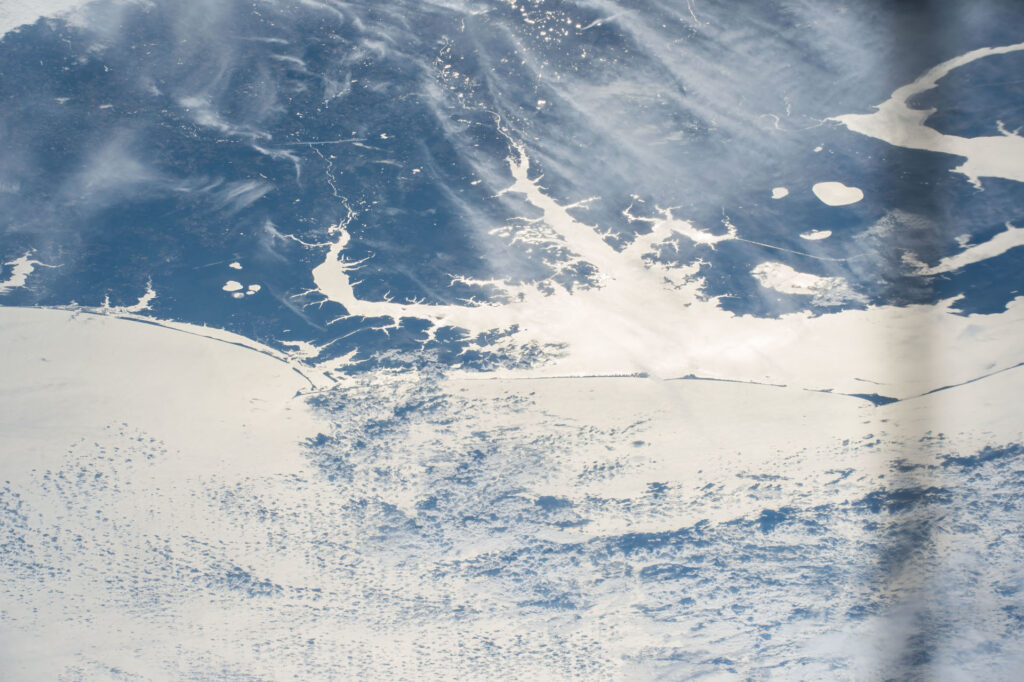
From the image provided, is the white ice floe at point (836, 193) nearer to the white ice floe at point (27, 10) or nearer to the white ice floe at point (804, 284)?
the white ice floe at point (804, 284)

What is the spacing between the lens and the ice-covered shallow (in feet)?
9.07

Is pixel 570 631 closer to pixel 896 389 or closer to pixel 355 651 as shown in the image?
pixel 355 651

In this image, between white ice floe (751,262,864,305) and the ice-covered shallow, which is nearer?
white ice floe (751,262,864,305)

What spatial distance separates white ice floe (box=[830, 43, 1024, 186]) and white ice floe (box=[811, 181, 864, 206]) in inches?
7.9

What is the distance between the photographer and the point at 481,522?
2.99m

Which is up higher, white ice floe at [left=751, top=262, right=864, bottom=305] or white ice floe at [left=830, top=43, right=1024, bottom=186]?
white ice floe at [left=830, top=43, right=1024, bottom=186]

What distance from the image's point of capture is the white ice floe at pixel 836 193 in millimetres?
2537

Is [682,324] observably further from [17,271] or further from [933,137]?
[17,271]

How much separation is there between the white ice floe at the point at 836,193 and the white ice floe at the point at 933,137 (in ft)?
0.66

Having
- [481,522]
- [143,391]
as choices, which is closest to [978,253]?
[481,522]

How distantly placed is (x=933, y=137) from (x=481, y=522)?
7.56 ft

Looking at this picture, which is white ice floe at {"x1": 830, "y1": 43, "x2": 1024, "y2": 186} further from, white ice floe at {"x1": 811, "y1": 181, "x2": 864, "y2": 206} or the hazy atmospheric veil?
white ice floe at {"x1": 811, "y1": 181, "x2": 864, "y2": 206}

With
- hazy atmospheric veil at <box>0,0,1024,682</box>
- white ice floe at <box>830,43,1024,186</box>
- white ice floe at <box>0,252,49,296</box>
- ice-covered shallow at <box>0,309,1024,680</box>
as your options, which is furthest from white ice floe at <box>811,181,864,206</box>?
white ice floe at <box>0,252,49,296</box>

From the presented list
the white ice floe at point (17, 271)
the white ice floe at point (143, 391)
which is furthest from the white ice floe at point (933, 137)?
the white ice floe at point (17, 271)
